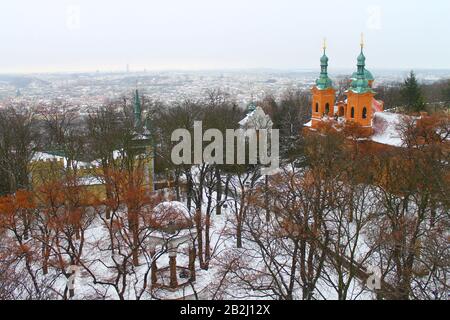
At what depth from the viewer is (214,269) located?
18453 mm

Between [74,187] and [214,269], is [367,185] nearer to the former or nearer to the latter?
[214,269]

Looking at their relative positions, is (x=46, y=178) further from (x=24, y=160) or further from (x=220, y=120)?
(x=220, y=120)

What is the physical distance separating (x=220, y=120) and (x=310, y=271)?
1287cm

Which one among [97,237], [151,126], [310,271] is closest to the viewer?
[310,271]

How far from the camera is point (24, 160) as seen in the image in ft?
72.9

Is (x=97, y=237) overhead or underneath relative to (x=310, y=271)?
underneath
